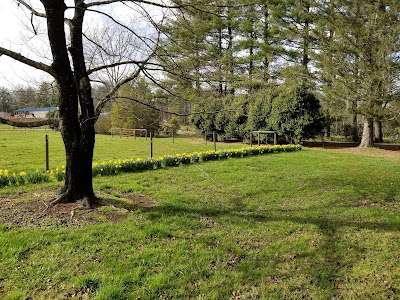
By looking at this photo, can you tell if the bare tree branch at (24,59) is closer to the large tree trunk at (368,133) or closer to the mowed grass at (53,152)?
the mowed grass at (53,152)

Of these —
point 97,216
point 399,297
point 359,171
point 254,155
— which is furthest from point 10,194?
point 359,171

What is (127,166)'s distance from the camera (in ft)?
23.6

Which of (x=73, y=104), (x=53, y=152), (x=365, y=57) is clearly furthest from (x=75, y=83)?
(x=365, y=57)

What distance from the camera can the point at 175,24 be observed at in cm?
390

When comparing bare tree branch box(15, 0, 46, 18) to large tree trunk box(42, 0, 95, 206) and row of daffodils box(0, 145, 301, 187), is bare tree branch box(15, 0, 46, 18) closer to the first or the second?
large tree trunk box(42, 0, 95, 206)

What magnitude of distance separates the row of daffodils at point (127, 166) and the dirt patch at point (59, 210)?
3.26 feet

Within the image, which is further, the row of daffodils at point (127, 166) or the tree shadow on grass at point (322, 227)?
the row of daffodils at point (127, 166)

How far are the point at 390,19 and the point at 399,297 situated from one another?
1512cm

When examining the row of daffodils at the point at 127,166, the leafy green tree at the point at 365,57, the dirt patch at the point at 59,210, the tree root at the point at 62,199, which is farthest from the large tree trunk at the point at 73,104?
the leafy green tree at the point at 365,57

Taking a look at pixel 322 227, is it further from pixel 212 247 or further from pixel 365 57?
pixel 365 57

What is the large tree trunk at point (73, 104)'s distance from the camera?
12.2 ft

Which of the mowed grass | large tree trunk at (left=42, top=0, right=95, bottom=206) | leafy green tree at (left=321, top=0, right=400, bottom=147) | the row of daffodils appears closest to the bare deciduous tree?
large tree trunk at (left=42, top=0, right=95, bottom=206)

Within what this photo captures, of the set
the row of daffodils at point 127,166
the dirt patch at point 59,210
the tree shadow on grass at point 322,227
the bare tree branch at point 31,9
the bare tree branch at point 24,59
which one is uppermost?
the bare tree branch at point 31,9

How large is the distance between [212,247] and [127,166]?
482cm
